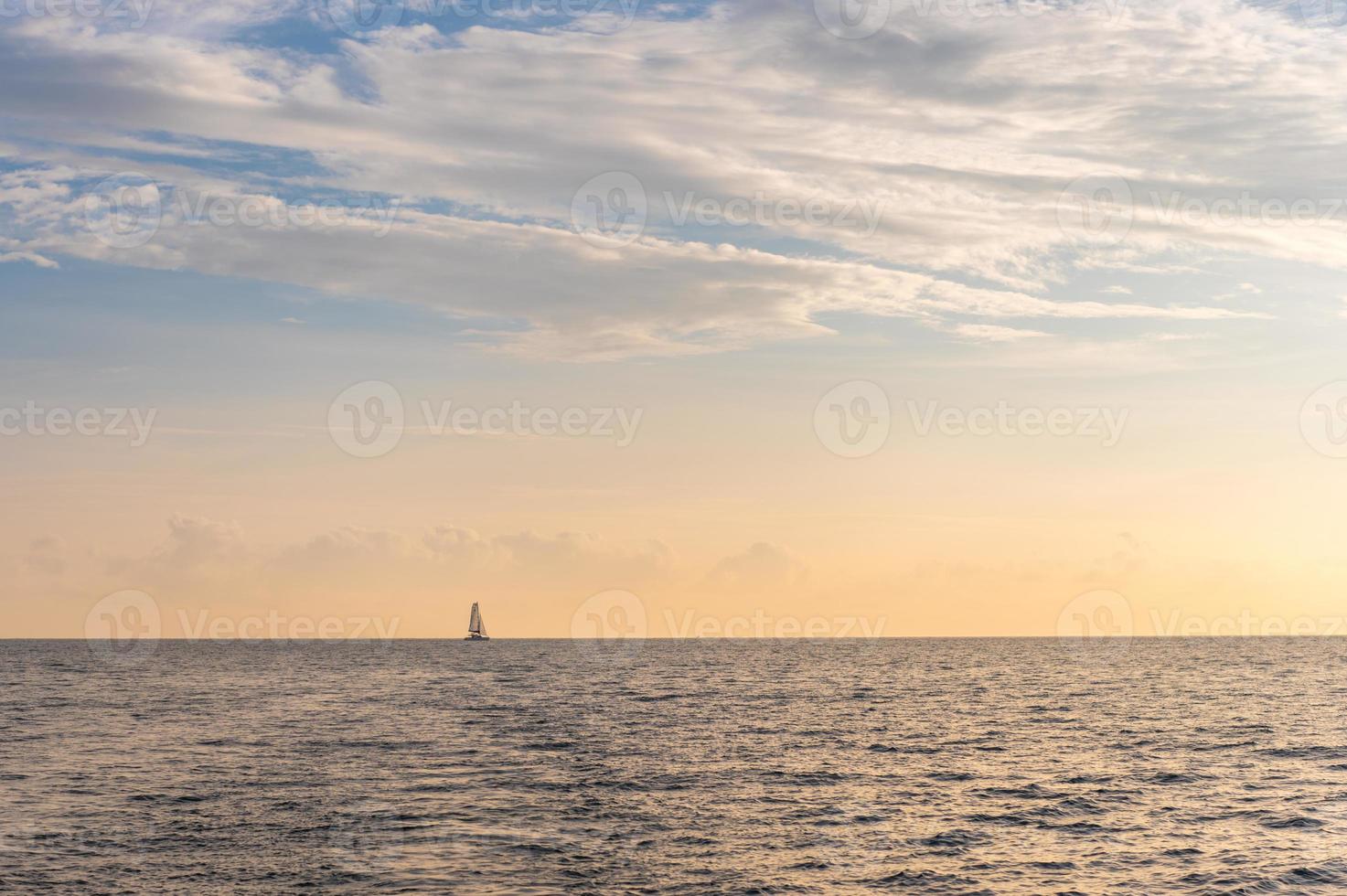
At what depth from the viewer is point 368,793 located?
50.1m

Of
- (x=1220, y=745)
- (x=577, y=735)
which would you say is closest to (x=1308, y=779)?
(x=1220, y=745)

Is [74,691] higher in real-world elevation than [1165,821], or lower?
lower

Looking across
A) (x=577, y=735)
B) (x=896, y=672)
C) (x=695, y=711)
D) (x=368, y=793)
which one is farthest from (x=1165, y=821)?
(x=896, y=672)

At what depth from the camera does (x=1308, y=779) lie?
56312 mm

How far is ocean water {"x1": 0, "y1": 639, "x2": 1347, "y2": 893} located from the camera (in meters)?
37.2

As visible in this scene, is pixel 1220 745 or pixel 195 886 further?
pixel 1220 745

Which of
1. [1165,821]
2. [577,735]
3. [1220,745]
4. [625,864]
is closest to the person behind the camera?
[625,864]

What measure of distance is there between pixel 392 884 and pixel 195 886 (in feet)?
19.9

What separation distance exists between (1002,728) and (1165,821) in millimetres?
34668

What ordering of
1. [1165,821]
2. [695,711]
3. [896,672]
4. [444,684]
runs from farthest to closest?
[896,672] → [444,684] → [695,711] → [1165,821]

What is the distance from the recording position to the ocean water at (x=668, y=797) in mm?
37188

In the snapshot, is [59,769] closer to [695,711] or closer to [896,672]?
[695,711]

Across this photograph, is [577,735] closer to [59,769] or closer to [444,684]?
[59,769]

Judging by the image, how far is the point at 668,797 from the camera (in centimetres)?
5066
